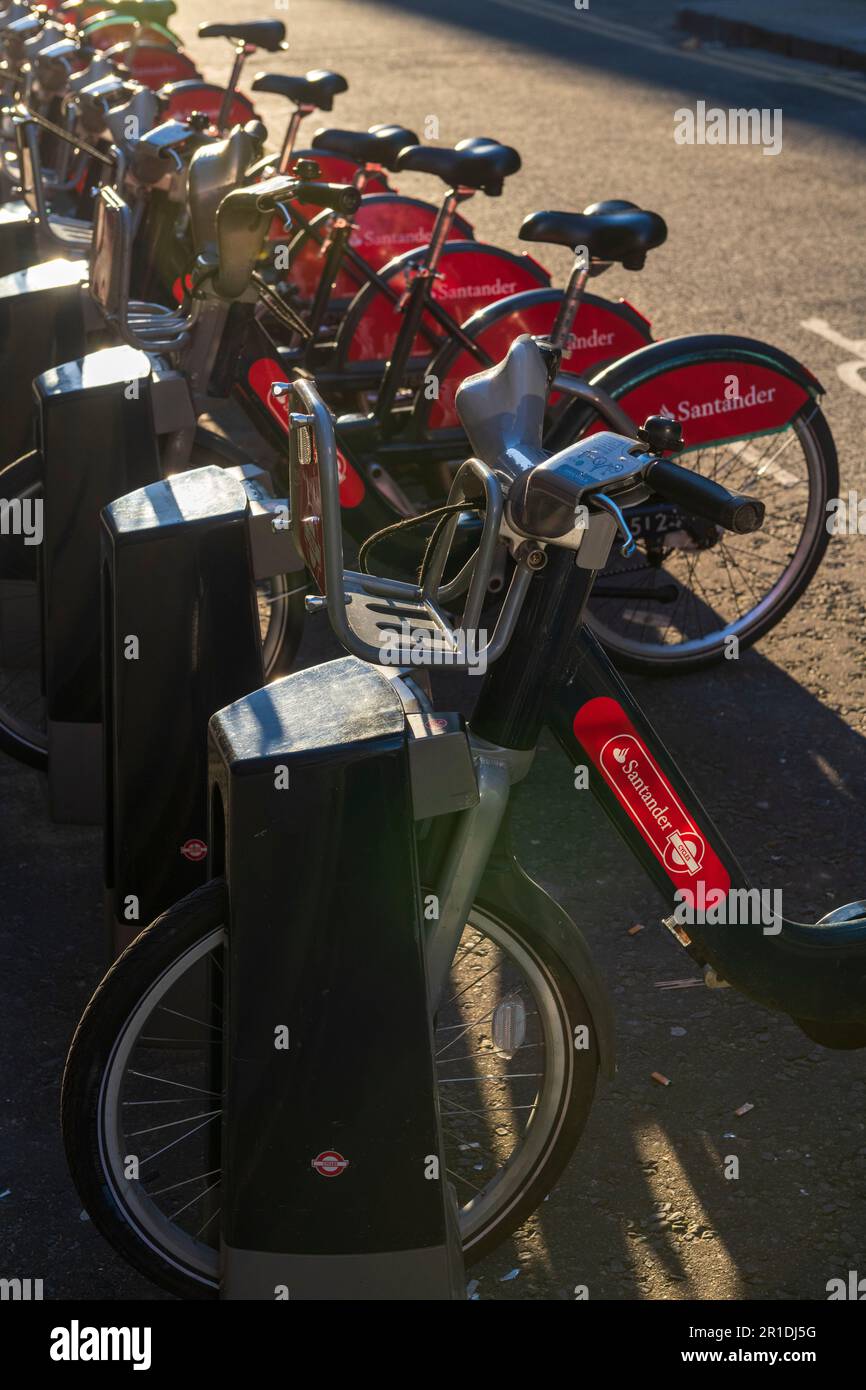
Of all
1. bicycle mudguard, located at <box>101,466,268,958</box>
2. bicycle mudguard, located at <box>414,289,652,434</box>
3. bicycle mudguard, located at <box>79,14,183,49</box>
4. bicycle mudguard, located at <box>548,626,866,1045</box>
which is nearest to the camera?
bicycle mudguard, located at <box>548,626,866,1045</box>

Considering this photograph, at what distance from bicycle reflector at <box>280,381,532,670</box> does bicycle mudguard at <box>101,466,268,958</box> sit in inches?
27.4

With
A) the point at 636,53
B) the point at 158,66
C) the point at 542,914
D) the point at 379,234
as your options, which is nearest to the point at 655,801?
the point at 542,914

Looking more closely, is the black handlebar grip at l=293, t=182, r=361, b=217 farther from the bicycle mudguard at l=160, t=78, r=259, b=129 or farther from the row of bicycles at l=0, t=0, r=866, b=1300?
the bicycle mudguard at l=160, t=78, r=259, b=129

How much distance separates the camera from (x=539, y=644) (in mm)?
2549

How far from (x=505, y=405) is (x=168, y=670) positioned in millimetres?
972

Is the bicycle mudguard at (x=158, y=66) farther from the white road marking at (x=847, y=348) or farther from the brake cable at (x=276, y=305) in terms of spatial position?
the brake cable at (x=276, y=305)

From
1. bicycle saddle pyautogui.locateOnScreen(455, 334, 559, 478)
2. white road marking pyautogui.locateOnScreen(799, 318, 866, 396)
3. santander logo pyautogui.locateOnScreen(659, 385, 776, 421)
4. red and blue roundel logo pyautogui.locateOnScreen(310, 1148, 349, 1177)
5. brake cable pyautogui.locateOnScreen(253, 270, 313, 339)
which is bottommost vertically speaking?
red and blue roundel logo pyautogui.locateOnScreen(310, 1148, 349, 1177)

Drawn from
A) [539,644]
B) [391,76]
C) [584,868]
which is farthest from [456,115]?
[539,644]

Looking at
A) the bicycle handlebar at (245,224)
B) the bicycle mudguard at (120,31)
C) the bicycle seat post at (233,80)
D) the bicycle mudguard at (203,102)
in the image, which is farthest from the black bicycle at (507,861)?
the bicycle mudguard at (120,31)

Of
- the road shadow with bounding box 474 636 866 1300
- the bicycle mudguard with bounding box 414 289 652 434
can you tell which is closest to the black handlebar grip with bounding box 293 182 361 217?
the bicycle mudguard with bounding box 414 289 652 434

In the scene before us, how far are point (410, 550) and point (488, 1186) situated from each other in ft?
7.23

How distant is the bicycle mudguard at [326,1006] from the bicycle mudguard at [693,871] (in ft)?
1.12

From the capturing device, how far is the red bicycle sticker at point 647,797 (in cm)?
271

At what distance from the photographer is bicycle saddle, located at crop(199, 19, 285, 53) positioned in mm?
6811
